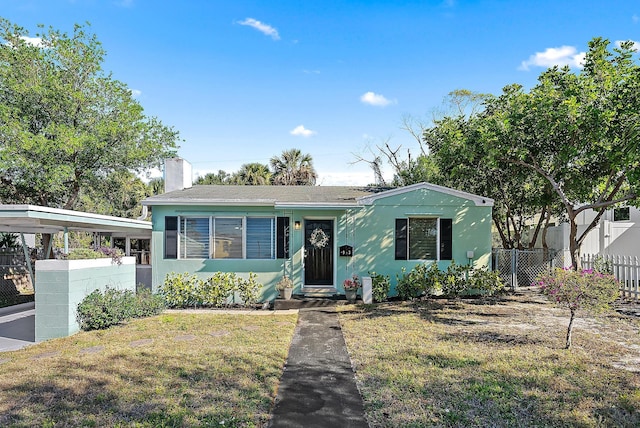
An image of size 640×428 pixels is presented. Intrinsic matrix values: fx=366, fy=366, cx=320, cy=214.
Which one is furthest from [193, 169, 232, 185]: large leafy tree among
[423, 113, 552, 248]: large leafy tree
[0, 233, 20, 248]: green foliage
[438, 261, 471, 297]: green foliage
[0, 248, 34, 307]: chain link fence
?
[438, 261, 471, 297]: green foliage

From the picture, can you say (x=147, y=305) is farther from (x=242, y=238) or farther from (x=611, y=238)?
(x=611, y=238)

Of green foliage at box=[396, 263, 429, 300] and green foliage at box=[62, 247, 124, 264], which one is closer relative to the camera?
green foliage at box=[62, 247, 124, 264]

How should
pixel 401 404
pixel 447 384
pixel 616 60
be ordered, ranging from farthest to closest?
pixel 616 60 → pixel 447 384 → pixel 401 404

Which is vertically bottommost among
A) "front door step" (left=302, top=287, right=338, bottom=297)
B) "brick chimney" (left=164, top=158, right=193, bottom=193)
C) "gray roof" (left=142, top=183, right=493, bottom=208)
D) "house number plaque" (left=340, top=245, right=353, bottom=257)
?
"front door step" (left=302, top=287, right=338, bottom=297)

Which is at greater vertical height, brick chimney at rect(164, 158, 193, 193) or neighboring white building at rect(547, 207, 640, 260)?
brick chimney at rect(164, 158, 193, 193)

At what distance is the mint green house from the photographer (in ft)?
33.3

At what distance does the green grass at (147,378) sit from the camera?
3773 mm

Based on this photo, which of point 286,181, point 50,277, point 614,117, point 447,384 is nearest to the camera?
point 447,384

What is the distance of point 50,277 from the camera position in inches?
274

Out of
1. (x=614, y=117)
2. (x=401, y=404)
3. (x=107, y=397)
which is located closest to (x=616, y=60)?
(x=614, y=117)

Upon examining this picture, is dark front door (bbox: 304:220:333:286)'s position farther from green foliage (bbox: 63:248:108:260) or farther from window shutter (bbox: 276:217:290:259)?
green foliage (bbox: 63:248:108:260)

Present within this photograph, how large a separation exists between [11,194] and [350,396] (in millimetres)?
16058

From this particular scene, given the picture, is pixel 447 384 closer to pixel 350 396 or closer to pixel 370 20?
pixel 350 396

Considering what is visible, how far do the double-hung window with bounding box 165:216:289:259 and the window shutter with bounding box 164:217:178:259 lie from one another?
0.10 meters
